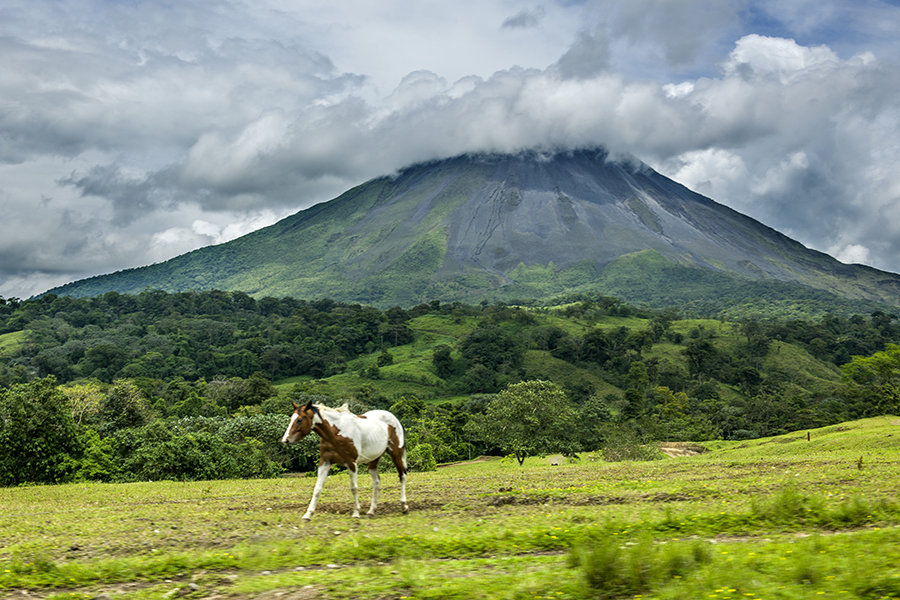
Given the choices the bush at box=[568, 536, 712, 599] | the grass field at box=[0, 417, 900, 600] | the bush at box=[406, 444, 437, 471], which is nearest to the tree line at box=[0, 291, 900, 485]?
the bush at box=[406, 444, 437, 471]

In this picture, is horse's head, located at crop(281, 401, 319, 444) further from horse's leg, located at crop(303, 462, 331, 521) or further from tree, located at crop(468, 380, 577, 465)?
tree, located at crop(468, 380, 577, 465)

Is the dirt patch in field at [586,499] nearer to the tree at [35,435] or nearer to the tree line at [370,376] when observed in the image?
the tree line at [370,376]

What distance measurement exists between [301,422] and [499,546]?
17.7 feet

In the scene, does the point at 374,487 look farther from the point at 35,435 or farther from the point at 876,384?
the point at 876,384

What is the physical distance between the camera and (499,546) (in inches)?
339

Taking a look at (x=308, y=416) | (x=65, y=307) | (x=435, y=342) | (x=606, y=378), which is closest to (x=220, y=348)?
(x=435, y=342)

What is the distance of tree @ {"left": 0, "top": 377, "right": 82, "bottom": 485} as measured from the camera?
30641 mm

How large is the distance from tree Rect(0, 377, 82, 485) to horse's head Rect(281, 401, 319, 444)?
2540cm

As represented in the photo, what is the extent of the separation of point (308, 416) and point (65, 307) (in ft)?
613

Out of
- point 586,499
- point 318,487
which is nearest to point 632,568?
point 318,487

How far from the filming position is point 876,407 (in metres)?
64.6

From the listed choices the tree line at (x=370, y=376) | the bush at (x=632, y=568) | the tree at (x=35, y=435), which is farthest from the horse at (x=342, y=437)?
the tree at (x=35, y=435)

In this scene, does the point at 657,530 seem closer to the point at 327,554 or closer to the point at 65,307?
the point at 327,554

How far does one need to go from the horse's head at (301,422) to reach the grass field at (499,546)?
1.64 m
